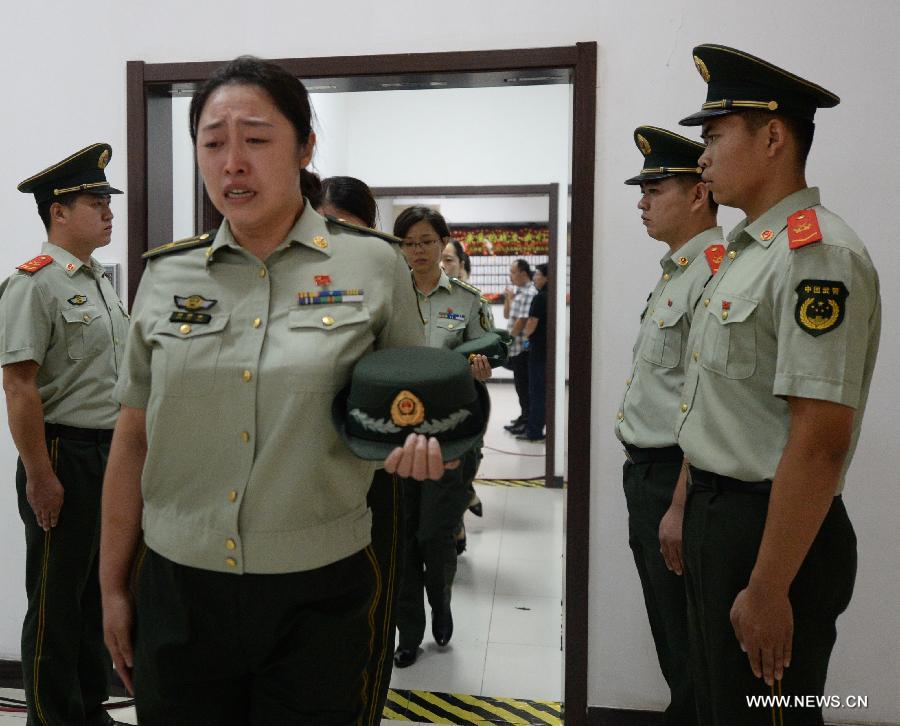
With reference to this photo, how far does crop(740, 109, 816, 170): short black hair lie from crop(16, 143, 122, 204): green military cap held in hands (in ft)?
6.23

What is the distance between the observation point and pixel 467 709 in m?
2.64

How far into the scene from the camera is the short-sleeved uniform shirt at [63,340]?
2.26 m

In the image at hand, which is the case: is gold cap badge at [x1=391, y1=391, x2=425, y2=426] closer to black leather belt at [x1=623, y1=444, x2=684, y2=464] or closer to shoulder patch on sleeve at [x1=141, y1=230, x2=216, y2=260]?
shoulder patch on sleeve at [x1=141, y1=230, x2=216, y2=260]

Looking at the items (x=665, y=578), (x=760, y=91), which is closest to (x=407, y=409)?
(x=760, y=91)

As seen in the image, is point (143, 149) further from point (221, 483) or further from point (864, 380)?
point (864, 380)

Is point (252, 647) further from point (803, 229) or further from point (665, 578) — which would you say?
point (665, 578)

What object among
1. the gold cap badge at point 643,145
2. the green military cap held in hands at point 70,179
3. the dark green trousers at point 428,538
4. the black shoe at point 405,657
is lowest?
the black shoe at point 405,657

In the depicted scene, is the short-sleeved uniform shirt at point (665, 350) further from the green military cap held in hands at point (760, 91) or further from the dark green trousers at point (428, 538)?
the dark green trousers at point (428, 538)

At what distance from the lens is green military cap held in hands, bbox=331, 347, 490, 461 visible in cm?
109

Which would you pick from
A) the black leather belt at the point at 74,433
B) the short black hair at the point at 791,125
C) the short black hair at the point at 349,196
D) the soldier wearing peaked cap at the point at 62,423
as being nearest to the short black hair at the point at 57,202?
the soldier wearing peaked cap at the point at 62,423

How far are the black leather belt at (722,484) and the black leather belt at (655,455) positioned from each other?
20.4 inches

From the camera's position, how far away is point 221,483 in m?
1.18

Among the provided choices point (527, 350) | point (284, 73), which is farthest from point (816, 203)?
point (527, 350)

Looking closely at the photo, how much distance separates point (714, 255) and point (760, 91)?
0.60 metres
